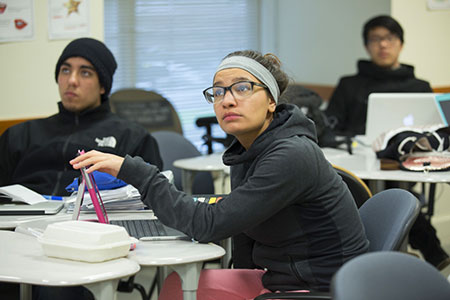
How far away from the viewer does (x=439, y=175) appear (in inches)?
112

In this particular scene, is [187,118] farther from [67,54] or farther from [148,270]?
[67,54]

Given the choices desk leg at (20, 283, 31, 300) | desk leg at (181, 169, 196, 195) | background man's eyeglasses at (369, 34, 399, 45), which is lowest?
desk leg at (20, 283, 31, 300)

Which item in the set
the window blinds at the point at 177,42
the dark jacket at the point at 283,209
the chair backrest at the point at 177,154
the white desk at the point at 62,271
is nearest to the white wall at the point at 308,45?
the window blinds at the point at 177,42

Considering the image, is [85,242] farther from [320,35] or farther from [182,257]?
[320,35]

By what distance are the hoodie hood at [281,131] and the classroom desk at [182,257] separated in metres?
0.29

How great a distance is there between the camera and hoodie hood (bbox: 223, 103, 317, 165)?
185 cm

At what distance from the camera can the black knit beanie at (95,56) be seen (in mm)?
2965

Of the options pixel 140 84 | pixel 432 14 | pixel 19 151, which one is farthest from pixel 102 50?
pixel 432 14

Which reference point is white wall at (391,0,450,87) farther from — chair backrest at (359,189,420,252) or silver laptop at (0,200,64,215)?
silver laptop at (0,200,64,215)

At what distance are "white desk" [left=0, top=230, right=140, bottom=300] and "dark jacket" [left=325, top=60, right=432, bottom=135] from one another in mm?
2980

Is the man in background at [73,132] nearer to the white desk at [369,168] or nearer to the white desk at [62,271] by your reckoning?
the white desk at [369,168]

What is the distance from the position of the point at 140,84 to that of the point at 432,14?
8.08 ft

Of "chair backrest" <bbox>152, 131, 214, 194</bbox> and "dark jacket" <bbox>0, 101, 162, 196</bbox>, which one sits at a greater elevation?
"dark jacket" <bbox>0, 101, 162, 196</bbox>

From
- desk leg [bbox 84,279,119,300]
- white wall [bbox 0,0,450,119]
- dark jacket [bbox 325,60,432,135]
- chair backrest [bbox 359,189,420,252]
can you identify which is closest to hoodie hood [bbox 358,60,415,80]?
dark jacket [bbox 325,60,432,135]
